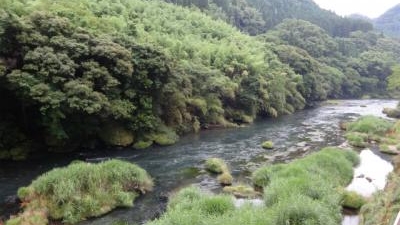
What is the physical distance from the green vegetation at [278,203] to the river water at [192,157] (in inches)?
97.0

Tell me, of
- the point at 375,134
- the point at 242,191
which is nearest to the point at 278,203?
the point at 242,191

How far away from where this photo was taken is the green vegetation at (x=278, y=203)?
15.9 m

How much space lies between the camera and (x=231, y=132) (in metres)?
49.7

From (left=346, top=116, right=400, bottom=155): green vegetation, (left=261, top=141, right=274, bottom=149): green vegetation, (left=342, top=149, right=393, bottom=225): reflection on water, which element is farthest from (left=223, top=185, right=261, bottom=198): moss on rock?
(left=346, top=116, right=400, bottom=155): green vegetation

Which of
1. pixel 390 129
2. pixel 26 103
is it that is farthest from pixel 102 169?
pixel 390 129

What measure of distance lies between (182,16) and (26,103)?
173 feet

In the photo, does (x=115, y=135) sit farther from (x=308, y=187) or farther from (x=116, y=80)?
(x=308, y=187)

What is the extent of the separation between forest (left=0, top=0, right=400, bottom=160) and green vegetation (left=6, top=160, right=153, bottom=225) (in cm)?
1055

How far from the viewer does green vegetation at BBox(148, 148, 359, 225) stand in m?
15.9

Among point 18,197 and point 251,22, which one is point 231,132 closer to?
point 18,197

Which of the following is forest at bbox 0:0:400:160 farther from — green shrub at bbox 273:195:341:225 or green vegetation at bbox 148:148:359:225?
green shrub at bbox 273:195:341:225

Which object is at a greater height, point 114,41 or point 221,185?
point 114,41

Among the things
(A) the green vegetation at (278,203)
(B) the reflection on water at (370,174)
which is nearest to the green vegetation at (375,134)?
(B) the reflection on water at (370,174)

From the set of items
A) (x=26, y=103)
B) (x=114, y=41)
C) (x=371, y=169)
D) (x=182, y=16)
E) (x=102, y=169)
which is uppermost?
(x=182, y=16)
